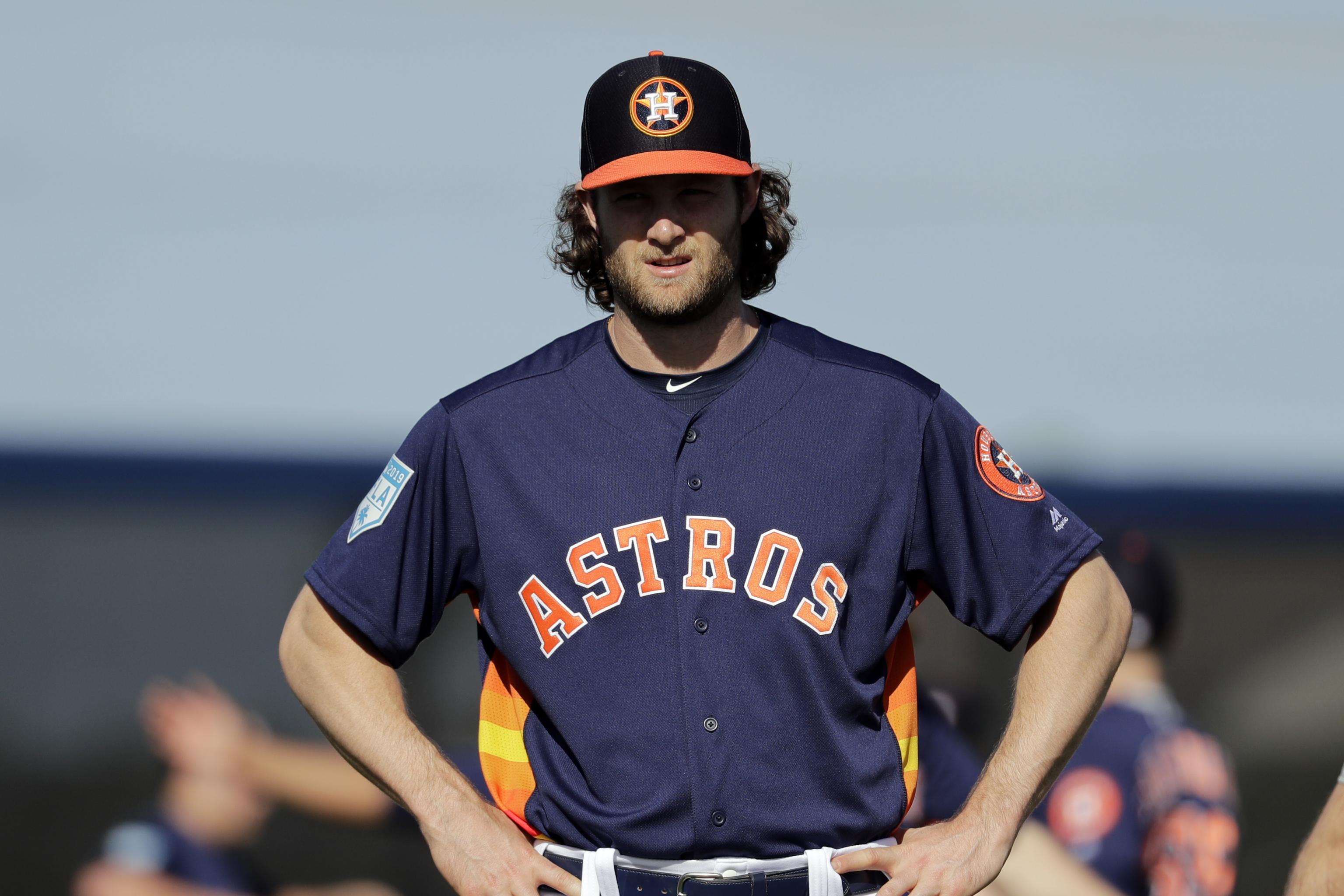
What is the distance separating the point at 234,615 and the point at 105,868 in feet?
3.28

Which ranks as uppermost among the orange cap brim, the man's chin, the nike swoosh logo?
the orange cap brim

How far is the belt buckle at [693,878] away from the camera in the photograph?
217 centimetres

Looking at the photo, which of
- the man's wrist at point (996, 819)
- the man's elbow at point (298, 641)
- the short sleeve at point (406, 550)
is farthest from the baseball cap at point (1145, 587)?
the man's elbow at point (298, 641)

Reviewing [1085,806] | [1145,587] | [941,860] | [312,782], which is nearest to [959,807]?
[1085,806]

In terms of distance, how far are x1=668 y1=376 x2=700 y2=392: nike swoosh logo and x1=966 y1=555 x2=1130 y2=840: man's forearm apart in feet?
2.25

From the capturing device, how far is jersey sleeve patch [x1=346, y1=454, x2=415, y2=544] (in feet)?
7.76

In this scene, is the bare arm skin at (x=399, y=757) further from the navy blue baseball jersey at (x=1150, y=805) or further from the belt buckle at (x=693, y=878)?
the navy blue baseball jersey at (x=1150, y=805)

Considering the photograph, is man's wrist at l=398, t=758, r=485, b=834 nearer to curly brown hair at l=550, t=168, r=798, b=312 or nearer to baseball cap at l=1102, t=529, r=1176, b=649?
curly brown hair at l=550, t=168, r=798, b=312

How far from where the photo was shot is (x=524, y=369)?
2.47 meters

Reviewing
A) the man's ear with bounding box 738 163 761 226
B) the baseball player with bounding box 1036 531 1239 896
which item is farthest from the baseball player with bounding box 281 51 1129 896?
the baseball player with bounding box 1036 531 1239 896

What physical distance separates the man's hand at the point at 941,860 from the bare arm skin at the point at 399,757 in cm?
46

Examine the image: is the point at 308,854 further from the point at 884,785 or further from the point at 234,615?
the point at 884,785

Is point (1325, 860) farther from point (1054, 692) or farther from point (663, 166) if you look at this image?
point (663, 166)

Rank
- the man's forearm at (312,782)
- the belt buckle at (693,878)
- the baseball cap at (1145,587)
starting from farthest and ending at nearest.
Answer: the man's forearm at (312,782), the baseball cap at (1145,587), the belt buckle at (693,878)
